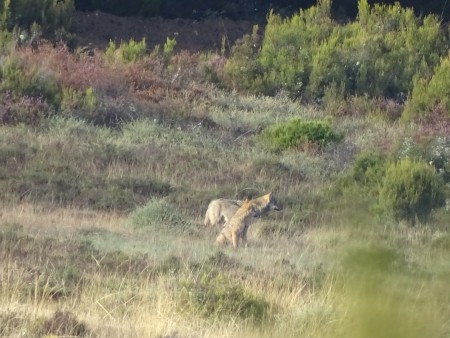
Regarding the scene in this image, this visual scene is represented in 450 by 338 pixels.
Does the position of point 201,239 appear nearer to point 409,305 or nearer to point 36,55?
point 409,305

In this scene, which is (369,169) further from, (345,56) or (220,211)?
(345,56)

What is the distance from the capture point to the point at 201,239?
1160 cm

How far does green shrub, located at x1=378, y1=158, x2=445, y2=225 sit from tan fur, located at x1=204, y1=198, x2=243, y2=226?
2.18 metres

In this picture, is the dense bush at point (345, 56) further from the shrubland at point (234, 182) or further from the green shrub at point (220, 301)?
the green shrub at point (220, 301)

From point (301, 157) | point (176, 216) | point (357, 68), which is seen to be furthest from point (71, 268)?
point (357, 68)

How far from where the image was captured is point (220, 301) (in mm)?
7488

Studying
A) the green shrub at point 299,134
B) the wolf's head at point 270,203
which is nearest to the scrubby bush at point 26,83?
the green shrub at point 299,134

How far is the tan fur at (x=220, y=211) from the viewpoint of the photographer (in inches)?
482

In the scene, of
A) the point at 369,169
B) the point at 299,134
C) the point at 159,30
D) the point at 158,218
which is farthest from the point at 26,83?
the point at 159,30

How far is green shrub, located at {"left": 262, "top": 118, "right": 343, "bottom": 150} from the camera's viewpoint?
1733 centimetres


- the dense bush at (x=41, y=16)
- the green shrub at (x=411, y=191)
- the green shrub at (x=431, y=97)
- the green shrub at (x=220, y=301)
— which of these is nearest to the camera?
the green shrub at (x=220, y=301)

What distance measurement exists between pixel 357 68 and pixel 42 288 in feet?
54.2

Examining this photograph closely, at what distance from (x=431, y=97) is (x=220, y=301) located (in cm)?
1434

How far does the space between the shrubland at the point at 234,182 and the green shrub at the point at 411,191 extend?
3 centimetres
